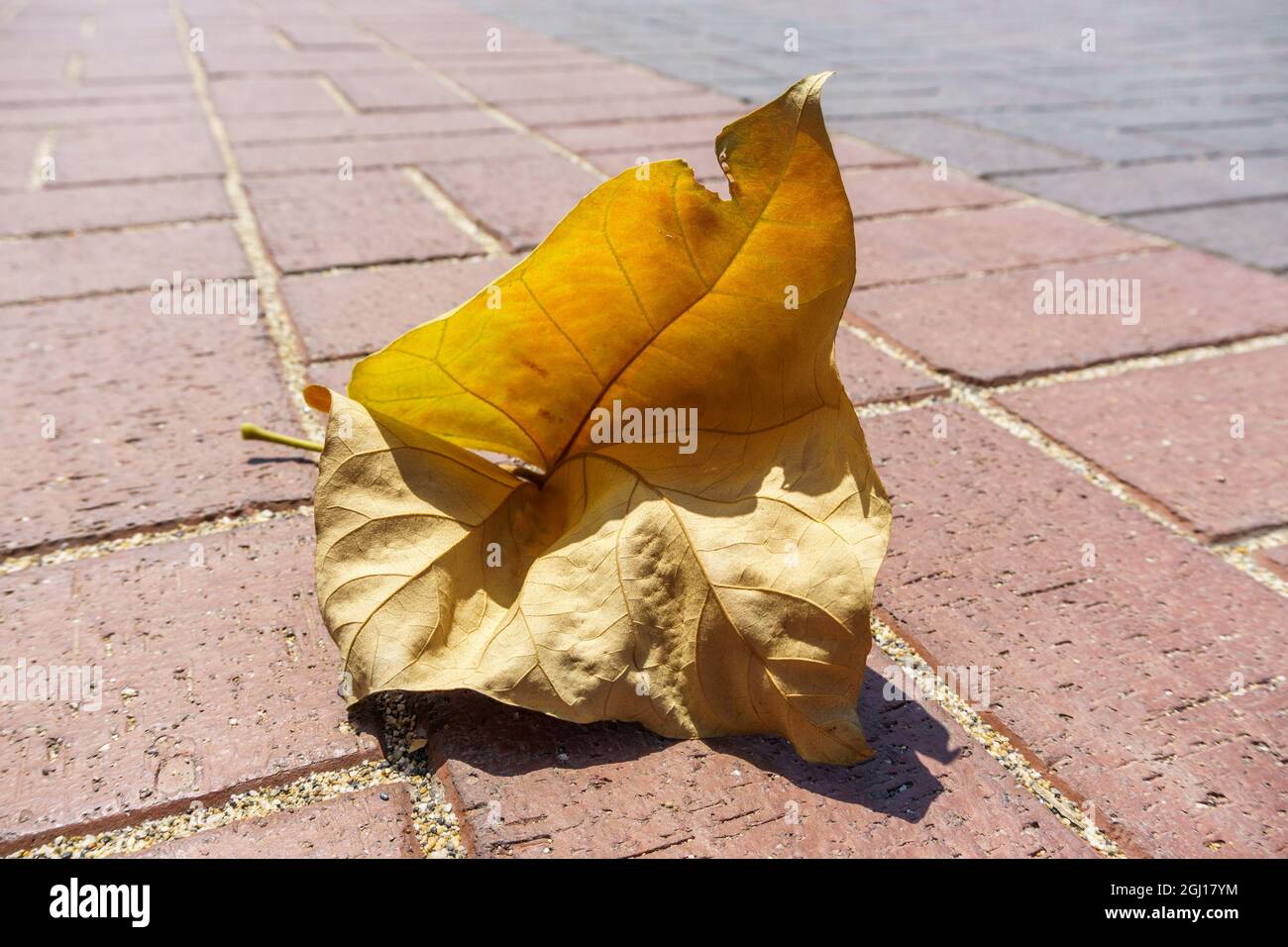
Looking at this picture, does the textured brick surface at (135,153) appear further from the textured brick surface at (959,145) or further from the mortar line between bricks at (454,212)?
the textured brick surface at (959,145)

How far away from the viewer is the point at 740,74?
4.84 m

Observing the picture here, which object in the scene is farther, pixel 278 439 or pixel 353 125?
pixel 353 125

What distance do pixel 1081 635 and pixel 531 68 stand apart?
171 inches

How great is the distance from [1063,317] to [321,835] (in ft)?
5.78

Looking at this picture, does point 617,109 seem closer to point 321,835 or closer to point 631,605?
point 631,605

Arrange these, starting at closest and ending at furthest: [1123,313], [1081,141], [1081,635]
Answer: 1. [1081,635]
2. [1123,313]
3. [1081,141]

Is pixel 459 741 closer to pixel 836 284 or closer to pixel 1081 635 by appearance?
pixel 836 284

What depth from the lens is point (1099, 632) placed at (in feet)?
3.85

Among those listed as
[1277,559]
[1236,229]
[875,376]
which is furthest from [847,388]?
[1236,229]

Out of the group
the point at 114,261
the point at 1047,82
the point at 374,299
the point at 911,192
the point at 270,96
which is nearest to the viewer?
the point at 374,299

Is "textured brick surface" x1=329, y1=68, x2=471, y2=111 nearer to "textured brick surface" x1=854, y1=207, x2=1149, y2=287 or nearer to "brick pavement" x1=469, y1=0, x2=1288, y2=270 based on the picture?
"brick pavement" x1=469, y1=0, x2=1288, y2=270
